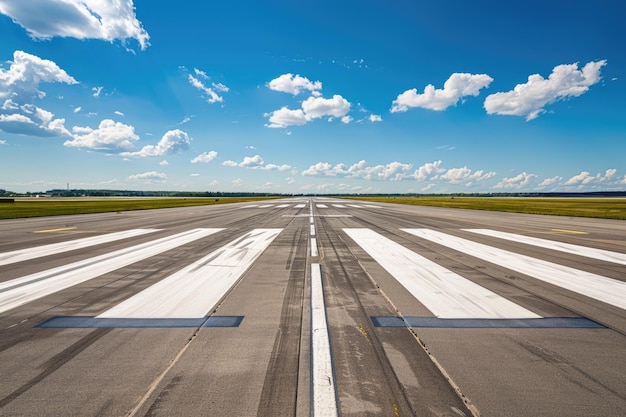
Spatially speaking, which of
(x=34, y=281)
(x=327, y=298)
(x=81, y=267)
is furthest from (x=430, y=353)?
(x=81, y=267)

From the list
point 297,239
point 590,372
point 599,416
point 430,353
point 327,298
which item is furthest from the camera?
point 297,239

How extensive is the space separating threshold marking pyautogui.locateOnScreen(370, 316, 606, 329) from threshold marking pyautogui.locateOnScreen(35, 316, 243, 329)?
174 cm

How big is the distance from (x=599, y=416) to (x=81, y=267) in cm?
760

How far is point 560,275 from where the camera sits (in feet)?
16.9

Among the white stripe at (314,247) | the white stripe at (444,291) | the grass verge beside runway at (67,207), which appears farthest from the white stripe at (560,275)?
the grass verge beside runway at (67,207)

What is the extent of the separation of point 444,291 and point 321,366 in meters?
2.72

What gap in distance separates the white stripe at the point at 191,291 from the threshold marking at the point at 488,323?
7.32 feet

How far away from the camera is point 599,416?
5.95 ft

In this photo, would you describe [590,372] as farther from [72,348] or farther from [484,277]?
[72,348]

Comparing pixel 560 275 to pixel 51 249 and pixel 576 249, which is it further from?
pixel 51 249

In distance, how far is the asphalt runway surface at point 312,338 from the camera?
1.95 m

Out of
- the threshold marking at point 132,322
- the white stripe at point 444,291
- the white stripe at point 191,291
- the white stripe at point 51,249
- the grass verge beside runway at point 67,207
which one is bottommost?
the white stripe at point 444,291

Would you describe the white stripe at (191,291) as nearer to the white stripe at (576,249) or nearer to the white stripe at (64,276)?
the white stripe at (64,276)

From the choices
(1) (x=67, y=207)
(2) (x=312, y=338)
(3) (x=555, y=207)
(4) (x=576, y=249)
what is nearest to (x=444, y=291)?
(2) (x=312, y=338)
